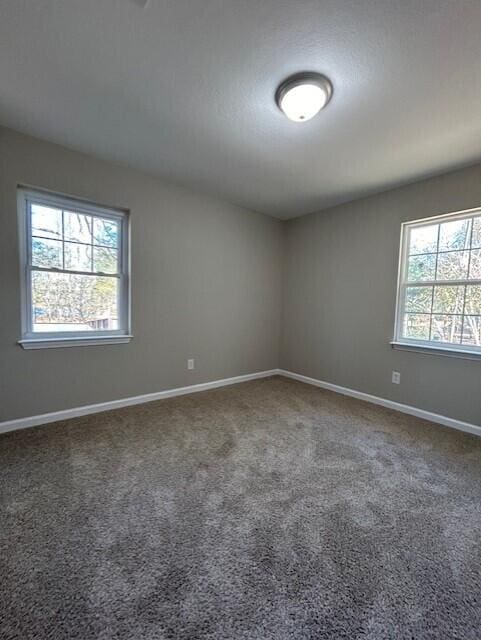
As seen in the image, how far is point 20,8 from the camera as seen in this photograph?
1360 millimetres

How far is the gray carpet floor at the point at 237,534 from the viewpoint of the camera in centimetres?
107

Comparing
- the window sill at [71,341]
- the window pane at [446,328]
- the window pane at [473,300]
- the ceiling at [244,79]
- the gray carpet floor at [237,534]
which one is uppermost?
the ceiling at [244,79]

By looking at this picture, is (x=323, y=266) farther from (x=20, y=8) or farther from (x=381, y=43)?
(x=20, y=8)

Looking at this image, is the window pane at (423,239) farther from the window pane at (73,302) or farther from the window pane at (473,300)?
the window pane at (73,302)

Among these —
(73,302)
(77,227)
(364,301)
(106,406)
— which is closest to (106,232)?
(77,227)

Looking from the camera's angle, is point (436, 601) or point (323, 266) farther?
point (323, 266)

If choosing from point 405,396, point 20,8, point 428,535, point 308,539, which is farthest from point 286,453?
point 20,8

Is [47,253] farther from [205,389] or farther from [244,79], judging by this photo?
[205,389]

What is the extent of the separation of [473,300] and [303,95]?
239 centimetres

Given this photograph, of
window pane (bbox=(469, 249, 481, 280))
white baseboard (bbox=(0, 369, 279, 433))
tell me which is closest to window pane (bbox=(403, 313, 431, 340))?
window pane (bbox=(469, 249, 481, 280))

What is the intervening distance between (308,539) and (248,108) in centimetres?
266

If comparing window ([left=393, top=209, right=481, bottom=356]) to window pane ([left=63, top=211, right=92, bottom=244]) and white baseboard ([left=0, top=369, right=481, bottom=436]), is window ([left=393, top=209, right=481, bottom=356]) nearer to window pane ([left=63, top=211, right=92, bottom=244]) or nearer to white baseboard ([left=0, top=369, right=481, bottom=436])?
white baseboard ([left=0, top=369, right=481, bottom=436])

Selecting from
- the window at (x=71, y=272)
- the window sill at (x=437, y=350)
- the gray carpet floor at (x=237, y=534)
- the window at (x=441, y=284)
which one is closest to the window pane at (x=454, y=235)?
the window at (x=441, y=284)

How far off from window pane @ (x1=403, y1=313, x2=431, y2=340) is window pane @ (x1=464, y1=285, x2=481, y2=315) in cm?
36
